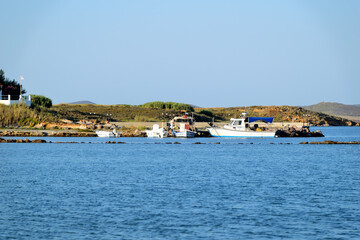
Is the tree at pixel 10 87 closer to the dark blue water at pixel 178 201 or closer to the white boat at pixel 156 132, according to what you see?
the white boat at pixel 156 132

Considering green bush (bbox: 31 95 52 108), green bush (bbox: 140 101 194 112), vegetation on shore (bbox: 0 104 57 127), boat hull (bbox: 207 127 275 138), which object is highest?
green bush (bbox: 140 101 194 112)

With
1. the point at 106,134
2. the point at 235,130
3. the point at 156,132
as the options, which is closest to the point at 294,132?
the point at 235,130

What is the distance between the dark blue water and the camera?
21755mm

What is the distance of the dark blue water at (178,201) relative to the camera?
21.8m

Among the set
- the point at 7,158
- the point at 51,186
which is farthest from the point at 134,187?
the point at 7,158

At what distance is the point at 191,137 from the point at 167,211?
270 feet

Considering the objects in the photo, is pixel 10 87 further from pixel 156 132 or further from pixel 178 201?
pixel 178 201

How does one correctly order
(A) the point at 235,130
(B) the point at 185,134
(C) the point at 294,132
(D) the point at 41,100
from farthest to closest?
(D) the point at 41,100 → (C) the point at 294,132 → (B) the point at 185,134 → (A) the point at 235,130

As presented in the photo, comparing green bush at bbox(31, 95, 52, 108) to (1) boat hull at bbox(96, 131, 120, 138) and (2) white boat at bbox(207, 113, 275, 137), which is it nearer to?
(1) boat hull at bbox(96, 131, 120, 138)

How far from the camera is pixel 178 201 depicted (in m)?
28.7

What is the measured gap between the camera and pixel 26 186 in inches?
1367

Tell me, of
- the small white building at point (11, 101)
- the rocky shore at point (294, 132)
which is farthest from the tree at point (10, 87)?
the rocky shore at point (294, 132)

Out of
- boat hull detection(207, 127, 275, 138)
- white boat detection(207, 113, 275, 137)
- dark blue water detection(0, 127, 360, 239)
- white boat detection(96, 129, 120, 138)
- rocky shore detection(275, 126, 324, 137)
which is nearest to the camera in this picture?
dark blue water detection(0, 127, 360, 239)

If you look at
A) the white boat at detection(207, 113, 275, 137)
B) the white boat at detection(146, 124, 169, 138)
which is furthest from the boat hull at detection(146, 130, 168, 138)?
the white boat at detection(207, 113, 275, 137)
